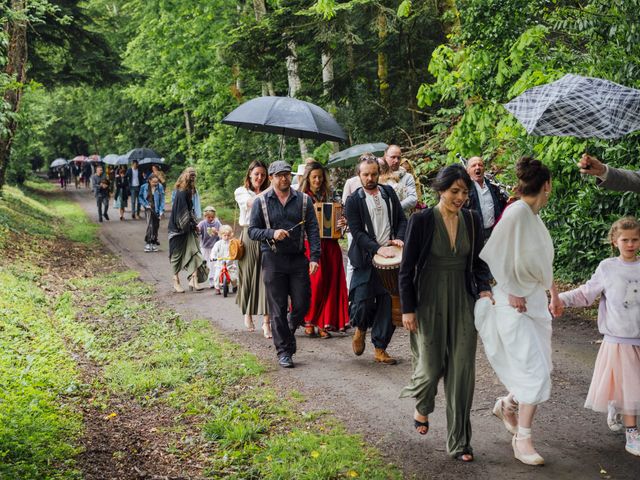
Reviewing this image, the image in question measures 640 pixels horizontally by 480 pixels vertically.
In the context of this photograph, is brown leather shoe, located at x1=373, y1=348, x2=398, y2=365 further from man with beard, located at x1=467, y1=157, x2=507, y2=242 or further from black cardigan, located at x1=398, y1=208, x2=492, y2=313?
black cardigan, located at x1=398, y1=208, x2=492, y2=313

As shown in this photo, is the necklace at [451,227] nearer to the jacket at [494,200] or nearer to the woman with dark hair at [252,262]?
the jacket at [494,200]

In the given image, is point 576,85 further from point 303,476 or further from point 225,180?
point 225,180

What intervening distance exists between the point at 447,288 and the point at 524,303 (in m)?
0.57

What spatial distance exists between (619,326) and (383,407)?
7.34 ft

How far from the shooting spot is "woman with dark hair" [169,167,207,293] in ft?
43.7

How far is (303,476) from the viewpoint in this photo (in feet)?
17.8

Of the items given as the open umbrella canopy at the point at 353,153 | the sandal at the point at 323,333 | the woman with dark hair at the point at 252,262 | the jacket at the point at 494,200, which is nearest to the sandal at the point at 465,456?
the jacket at the point at 494,200

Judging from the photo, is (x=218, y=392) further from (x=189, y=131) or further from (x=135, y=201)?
(x=189, y=131)

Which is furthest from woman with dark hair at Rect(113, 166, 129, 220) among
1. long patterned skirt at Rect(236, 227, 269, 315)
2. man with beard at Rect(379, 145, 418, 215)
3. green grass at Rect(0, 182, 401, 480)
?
man with beard at Rect(379, 145, 418, 215)

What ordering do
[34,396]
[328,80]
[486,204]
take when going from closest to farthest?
[34,396], [486,204], [328,80]

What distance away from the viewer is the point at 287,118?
10672 millimetres

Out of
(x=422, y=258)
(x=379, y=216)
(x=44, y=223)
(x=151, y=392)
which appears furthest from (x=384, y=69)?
(x=422, y=258)

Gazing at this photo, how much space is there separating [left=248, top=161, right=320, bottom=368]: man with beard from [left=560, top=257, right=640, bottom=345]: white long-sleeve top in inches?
124

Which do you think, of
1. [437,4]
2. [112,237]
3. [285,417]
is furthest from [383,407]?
[112,237]
